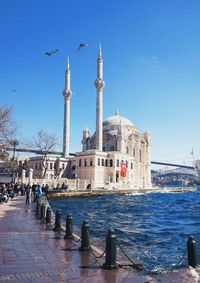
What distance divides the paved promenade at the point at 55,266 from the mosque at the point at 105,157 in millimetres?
47349

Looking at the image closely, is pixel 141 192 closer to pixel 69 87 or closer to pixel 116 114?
pixel 69 87

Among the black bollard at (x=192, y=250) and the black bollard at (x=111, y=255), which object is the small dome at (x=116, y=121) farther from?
the black bollard at (x=111, y=255)

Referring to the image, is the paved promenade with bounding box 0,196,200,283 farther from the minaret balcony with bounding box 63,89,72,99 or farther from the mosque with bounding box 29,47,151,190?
the minaret balcony with bounding box 63,89,72,99

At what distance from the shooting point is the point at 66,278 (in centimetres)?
645

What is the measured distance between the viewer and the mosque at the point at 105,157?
6719 cm

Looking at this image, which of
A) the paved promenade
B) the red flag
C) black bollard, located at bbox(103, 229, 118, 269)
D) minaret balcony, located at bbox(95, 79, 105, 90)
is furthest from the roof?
black bollard, located at bbox(103, 229, 118, 269)

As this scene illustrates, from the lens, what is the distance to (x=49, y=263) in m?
7.53

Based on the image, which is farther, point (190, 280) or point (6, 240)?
point (6, 240)

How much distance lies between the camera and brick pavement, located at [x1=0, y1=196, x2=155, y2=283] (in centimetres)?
650

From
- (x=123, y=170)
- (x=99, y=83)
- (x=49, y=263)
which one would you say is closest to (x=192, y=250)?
(x=49, y=263)

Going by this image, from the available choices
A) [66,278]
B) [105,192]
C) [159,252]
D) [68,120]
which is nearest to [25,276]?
[66,278]

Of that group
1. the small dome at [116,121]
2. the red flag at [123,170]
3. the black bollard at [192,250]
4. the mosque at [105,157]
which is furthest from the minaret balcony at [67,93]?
the black bollard at [192,250]

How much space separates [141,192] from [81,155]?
1400 cm

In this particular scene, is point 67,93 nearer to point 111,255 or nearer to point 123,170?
point 123,170
